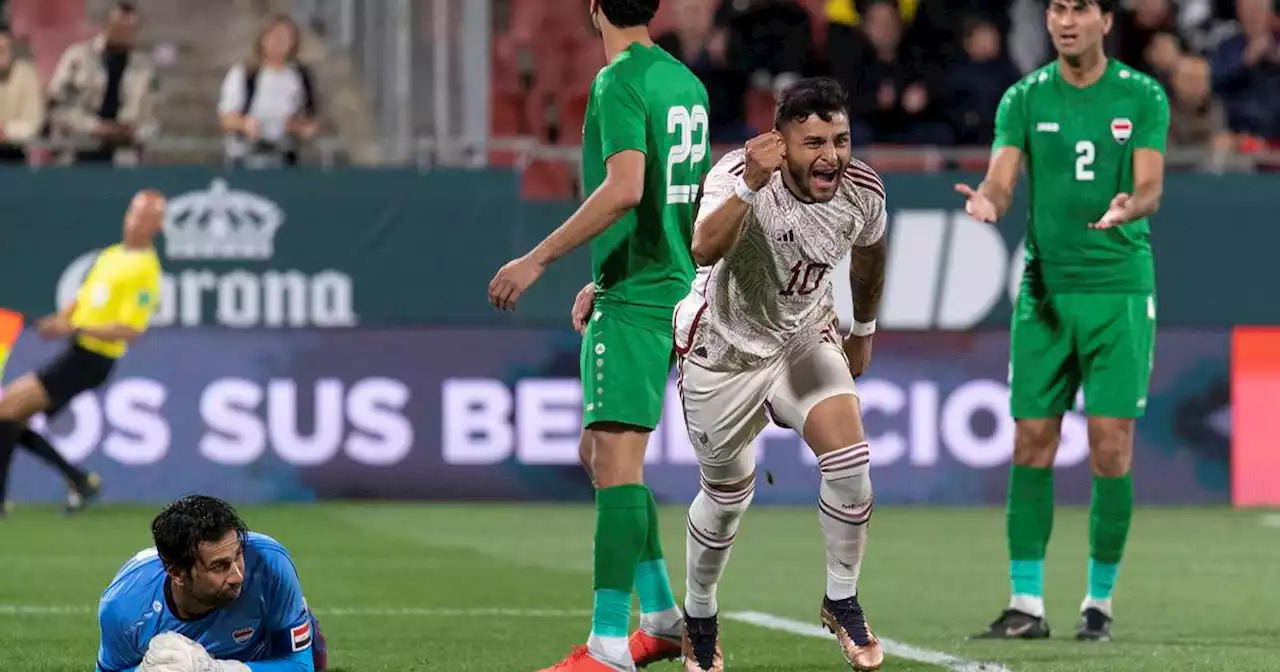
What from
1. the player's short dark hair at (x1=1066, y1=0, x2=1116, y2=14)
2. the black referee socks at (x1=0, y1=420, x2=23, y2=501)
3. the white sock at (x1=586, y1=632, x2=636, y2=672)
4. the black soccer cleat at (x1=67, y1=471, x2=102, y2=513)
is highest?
the player's short dark hair at (x1=1066, y1=0, x2=1116, y2=14)

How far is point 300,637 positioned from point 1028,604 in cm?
318

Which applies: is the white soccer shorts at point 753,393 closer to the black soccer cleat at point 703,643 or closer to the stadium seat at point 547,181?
the black soccer cleat at point 703,643

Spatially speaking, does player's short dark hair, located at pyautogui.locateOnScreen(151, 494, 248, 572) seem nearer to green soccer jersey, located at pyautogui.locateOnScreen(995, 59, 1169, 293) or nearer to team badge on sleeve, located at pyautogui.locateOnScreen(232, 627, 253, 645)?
team badge on sleeve, located at pyautogui.locateOnScreen(232, 627, 253, 645)

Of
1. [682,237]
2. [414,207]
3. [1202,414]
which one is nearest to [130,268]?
[414,207]

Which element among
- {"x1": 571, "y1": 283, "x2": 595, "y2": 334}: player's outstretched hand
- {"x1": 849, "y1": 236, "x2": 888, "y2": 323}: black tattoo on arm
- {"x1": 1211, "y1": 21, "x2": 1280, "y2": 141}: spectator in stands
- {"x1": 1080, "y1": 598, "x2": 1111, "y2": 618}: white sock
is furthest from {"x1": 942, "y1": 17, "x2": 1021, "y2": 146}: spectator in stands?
{"x1": 571, "y1": 283, "x2": 595, "y2": 334}: player's outstretched hand

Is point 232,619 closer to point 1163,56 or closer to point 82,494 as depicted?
point 82,494

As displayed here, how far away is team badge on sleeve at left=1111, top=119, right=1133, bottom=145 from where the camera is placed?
8.79 m

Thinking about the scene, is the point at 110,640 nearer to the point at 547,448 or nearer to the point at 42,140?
the point at 547,448

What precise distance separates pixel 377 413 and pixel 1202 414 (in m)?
5.48

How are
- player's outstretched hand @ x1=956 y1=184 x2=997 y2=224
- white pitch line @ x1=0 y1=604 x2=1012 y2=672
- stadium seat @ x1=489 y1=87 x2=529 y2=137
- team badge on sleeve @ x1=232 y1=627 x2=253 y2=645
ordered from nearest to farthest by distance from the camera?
1. team badge on sleeve @ x1=232 y1=627 x2=253 y2=645
2. player's outstretched hand @ x1=956 y1=184 x2=997 y2=224
3. white pitch line @ x1=0 y1=604 x2=1012 y2=672
4. stadium seat @ x1=489 y1=87 x2=529 y2=137

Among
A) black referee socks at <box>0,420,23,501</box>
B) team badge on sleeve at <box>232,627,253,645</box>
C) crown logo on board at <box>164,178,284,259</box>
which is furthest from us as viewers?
crown logo on board at <box>164,178,284,259</box>

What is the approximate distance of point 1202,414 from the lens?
15391 mm

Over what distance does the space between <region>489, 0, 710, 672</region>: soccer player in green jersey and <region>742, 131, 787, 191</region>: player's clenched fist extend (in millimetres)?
400

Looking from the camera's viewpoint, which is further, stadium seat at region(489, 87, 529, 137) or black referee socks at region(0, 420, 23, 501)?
stadium seat at region(489, 87, 529, 137)
